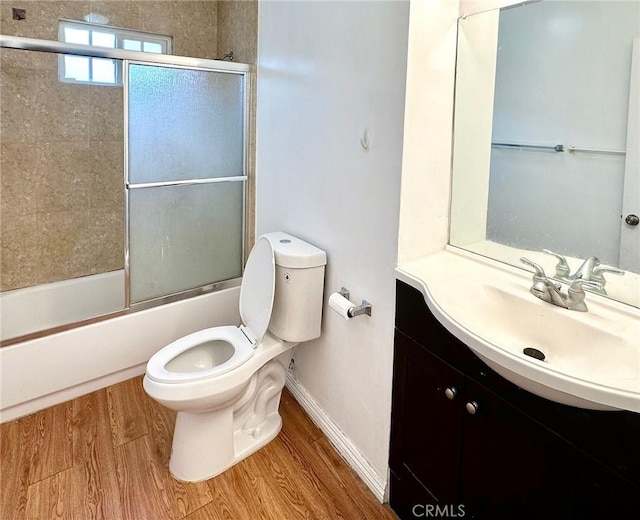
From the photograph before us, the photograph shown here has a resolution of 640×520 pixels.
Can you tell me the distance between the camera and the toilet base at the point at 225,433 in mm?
1786

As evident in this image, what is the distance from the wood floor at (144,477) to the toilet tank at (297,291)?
0.52 metres

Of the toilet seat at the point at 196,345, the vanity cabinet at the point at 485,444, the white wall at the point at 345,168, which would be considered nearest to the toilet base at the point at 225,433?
the toilet seat at the point at 196,345

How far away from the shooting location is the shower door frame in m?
1.95

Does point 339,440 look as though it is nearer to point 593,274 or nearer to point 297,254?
point 297,254

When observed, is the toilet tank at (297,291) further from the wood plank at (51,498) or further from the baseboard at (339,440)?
the wood plank at (51,498)

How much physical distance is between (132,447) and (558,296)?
5.94 feet

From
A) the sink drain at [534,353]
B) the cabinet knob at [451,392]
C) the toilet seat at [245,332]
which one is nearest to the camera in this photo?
the sink drain at [534,353]

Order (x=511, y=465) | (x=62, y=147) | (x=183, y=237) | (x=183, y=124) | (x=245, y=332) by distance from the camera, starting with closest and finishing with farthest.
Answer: (x=511, y=465), (x=245, y=332), (x=183, y=124), (x=183, y=237), (x=62, y=147)

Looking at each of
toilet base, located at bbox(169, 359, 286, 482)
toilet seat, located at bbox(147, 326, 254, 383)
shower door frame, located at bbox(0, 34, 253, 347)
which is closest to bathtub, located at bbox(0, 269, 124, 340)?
shower door frame, located at bbox(0, 34, 253, 347)

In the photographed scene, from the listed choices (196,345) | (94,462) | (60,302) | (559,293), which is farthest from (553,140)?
(60,302)

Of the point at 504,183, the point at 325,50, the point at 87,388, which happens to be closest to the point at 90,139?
the point at 87,388

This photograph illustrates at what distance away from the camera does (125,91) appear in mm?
2094

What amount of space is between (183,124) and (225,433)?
1.53 meters

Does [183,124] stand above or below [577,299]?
above
